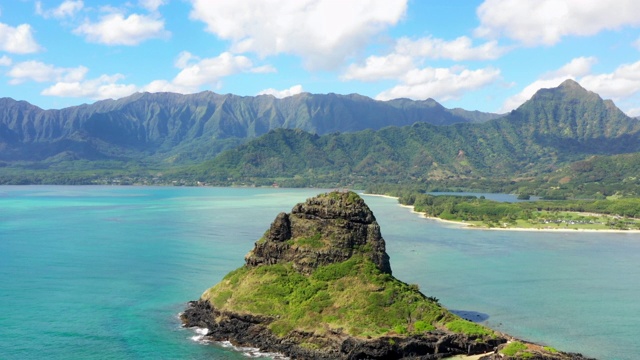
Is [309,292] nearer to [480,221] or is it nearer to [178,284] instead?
[178,284]

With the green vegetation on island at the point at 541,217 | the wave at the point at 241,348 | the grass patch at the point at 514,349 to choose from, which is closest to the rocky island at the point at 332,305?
the grass patch at the point at 514,349

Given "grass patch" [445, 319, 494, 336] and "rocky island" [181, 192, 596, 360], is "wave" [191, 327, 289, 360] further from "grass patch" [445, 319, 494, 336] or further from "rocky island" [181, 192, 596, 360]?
"grass patch" [445, 319, 494, 336]

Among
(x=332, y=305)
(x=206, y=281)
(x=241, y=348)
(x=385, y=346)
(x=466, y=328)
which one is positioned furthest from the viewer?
(x=206, y=281)

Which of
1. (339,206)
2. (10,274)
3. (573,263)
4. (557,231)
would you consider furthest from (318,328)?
(557,231)

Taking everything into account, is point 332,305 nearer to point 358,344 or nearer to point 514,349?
point 358,344

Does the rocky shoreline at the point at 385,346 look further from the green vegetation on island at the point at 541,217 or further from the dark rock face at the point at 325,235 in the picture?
the green vegetation on island at the point at 541,217

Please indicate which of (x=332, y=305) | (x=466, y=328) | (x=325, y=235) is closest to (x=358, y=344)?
(x=332, y=305)
